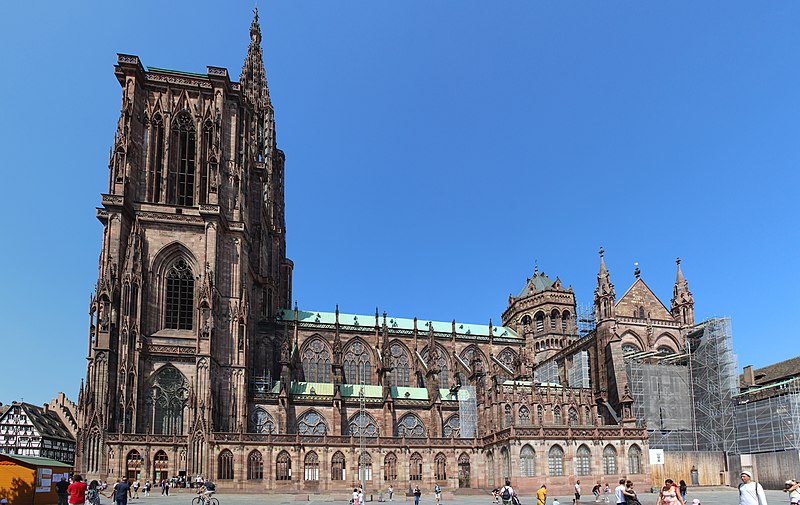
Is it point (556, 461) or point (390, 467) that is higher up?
point (556, 461)

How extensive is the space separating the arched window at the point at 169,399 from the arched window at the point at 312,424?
12.3m

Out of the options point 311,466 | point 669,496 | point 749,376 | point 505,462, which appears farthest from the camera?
point 749,376

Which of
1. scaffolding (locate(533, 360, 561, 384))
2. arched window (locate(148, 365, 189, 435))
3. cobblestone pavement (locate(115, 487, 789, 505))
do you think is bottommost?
cobblestone pavement (locate(115, 487, 789, 505))

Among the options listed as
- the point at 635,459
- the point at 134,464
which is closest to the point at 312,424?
the point at 134,464

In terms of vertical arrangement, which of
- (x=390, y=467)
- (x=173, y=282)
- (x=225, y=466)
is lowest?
(x=390, y=467)

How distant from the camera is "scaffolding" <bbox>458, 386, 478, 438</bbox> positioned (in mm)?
75750

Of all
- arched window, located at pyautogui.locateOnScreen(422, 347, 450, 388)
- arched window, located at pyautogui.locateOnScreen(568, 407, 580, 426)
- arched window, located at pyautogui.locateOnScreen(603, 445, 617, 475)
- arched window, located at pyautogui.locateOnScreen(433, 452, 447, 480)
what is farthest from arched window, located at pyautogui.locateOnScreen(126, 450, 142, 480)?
arched window, located at pyautogui.locateOnScreen(568, 407, 580, 426)

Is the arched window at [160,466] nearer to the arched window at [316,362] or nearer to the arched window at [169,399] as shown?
the arched window at [169,399]

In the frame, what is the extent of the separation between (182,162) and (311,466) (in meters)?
34.0

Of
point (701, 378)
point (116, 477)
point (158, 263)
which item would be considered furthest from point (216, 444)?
point (701, 378)

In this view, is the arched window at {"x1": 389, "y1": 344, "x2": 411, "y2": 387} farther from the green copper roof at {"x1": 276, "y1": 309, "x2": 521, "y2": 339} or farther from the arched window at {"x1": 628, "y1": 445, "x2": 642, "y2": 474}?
the arched window at {"x1": 628, "y1": 445, "x2": 642, "y2": 474}

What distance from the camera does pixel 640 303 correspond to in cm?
8944

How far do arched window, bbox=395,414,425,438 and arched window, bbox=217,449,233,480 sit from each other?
19.1m

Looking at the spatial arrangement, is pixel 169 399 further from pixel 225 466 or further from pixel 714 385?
pixel 714 385
